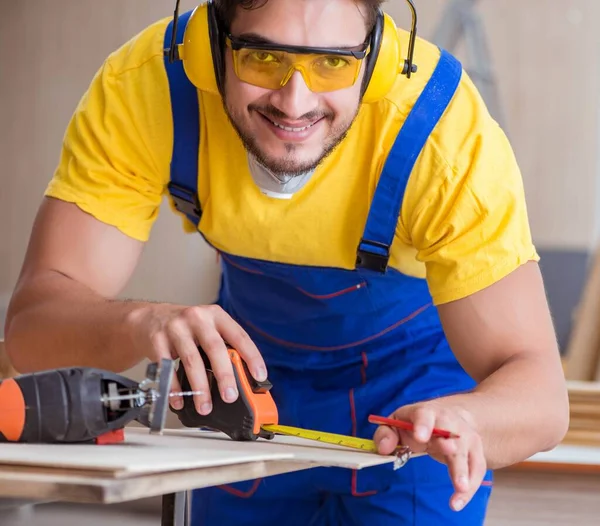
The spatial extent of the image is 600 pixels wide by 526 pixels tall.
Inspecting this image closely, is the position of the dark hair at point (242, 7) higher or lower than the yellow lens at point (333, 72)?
higher

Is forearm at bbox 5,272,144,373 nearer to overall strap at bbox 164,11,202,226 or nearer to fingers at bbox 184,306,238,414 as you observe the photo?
fingers at bbox 184,306,238,414

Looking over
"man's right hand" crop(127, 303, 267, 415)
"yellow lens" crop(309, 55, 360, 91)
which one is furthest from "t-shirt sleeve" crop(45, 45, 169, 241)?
"man's right hand" crop(127, 303, 267, 415)

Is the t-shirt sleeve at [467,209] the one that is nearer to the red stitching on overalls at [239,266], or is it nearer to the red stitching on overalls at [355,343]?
the red stitching on overalls at [355,343]

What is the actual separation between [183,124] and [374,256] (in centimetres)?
46

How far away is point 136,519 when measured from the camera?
4.12 metres

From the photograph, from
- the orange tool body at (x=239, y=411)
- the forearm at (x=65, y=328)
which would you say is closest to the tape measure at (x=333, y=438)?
the orange tool body at (x=239, y=411)

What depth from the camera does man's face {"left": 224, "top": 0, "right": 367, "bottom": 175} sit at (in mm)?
1598

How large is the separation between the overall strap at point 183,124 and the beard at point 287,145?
0.11 metres

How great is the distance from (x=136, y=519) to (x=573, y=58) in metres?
3.07

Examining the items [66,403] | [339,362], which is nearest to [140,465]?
[66,403]

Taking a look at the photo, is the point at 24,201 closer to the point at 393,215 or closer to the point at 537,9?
the point at 537,9

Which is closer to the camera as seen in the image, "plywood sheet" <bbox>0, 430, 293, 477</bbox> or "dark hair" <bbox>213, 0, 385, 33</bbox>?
"plywood sheet" <bbox>0, 430, 293, 477</bbox>

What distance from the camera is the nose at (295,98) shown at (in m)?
1.61

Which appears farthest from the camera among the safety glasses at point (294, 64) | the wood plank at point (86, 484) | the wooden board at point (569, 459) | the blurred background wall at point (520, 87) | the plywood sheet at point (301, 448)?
the blurred background wall at point (520, 87)
